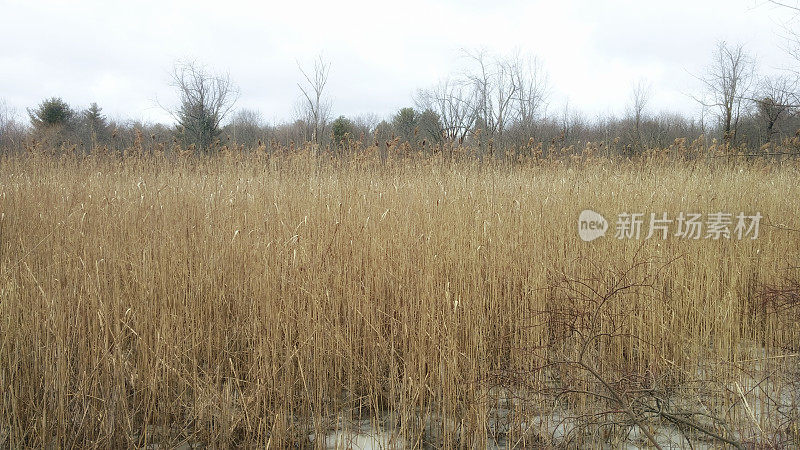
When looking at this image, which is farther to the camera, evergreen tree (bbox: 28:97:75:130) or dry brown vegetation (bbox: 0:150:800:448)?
evergreen tree (bbox: 28:97:75:130)

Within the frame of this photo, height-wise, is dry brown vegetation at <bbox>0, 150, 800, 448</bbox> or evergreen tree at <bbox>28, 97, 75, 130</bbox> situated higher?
evergreen tree at <bbox>28, 97, 75, 130</bbox>

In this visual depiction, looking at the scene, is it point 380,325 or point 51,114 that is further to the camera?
point 51,114

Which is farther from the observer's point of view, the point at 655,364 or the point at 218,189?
the point at 218,189

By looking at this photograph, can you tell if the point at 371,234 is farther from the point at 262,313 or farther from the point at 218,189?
the point at 218,189

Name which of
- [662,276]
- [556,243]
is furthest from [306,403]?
[662,276]

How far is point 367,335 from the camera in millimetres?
2422

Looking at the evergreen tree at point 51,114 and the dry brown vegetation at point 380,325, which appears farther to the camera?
the evergreen tree at point 51,114

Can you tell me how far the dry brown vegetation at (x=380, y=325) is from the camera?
6.33ft

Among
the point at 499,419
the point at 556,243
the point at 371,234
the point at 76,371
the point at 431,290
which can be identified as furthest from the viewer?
the point at 556,243

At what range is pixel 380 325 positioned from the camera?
93.5 inches

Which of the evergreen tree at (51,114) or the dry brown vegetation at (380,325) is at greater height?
the evergreen tree at (51,114)

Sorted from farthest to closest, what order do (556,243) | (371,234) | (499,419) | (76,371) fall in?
(556,243), (371,234), (76,371), (499,419)

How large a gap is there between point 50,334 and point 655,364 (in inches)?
113

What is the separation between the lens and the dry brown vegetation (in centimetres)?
193
